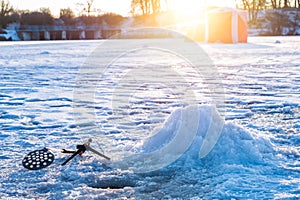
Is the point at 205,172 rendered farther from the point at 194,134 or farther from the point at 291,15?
the point at 291,15

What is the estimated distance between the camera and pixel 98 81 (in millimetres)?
8133

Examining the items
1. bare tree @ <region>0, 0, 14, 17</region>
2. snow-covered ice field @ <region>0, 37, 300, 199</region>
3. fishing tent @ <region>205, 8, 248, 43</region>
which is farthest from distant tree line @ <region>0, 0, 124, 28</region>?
snow-covered ice field @ <region>0, 37, 300, 199</region>

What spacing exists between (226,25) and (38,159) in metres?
24.6

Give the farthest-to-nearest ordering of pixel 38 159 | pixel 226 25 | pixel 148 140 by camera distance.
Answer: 1. pixel 226 25
2. pixel 148 140
3. pixel 38 159

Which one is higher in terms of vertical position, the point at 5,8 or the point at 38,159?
the point at 5,8

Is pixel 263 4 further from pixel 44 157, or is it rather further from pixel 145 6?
pixel 44 157

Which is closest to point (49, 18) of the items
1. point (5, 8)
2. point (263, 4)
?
point (5, 8)

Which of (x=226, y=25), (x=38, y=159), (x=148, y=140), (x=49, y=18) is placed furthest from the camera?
(x=49, y=18)

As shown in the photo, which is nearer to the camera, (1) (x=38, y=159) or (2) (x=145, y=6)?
(1) (x=38, y=159)

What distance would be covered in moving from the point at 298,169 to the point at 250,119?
165 centimetres

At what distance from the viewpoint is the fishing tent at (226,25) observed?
2555 cm

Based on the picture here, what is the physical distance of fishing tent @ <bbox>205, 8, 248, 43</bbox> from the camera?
2555 centimetres

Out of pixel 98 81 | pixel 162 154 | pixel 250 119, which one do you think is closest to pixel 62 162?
pixel 162 154

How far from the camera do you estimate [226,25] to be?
2602 cm
